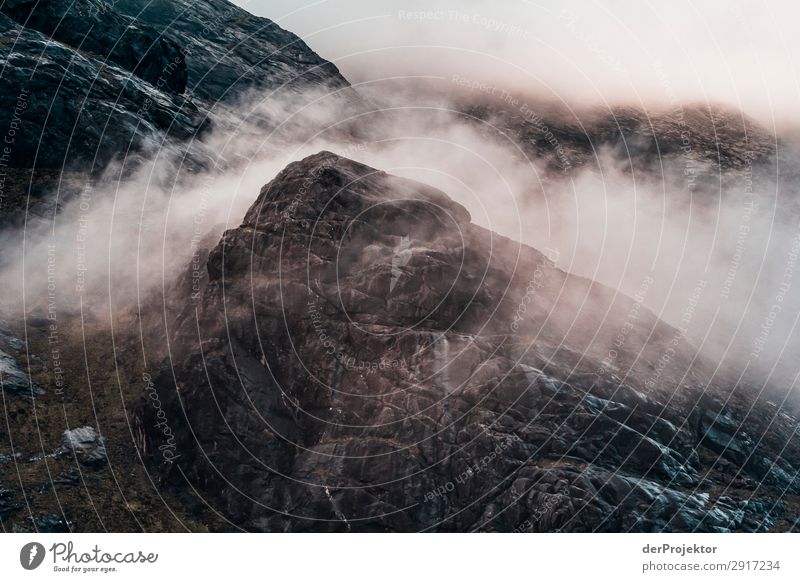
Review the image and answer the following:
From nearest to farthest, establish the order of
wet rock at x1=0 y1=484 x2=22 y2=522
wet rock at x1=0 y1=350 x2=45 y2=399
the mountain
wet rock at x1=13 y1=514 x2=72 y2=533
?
wet rock at x1=13 y1=514 x2=72 y2=533, wet rock at x1=0 y1=484 x2=22 y2=522, wet rock at x1=0 y1=350 x2=45 y2=399, the mountain

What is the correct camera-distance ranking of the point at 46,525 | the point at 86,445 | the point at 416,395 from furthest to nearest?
the point at 86,445, the point at 416,395, the point at 46,525

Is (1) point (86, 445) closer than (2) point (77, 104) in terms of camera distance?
Yes

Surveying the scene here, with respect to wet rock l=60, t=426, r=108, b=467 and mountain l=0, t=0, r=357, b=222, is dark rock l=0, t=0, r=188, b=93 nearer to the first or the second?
mountain l=0, t=0, r=357, b=222

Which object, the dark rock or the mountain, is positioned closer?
the mountain

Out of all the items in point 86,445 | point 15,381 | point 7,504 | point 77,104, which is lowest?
point 7,504

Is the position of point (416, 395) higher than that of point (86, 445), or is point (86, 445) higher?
point (416, 395)

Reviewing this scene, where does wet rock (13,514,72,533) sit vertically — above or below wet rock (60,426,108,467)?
below

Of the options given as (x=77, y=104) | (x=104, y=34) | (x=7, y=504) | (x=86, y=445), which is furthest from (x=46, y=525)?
(x=104, y=34)

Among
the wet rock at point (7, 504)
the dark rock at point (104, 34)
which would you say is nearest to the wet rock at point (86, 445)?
the wet rock at point (7, 504)

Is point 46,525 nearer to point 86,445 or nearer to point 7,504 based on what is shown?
point 7,504

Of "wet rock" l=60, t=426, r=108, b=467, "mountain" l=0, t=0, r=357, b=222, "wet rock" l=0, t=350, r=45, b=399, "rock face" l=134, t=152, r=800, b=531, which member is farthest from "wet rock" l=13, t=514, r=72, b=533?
"mountain" l=0, t=0, r=357, b=222
